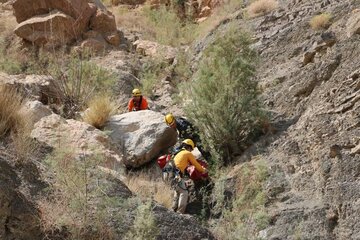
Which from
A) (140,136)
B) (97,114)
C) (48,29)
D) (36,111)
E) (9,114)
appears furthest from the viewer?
(48,29)

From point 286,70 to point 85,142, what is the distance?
4182 mm

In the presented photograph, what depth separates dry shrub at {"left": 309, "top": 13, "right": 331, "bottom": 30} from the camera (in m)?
12.2

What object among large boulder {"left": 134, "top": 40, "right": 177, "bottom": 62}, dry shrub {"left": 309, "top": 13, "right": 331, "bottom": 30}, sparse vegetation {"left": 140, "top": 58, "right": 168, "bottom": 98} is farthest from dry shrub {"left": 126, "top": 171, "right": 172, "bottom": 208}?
large boulder {"left": 134, "top": 40, "right": 177, "bottom": 62}

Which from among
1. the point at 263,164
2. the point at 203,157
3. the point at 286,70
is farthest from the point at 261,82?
the point at 263,164

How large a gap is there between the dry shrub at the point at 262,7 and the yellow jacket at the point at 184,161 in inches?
268

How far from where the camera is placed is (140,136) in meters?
10.7

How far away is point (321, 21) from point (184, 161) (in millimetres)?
4861

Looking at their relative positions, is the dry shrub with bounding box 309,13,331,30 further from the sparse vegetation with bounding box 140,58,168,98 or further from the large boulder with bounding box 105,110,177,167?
the sparse vegetation with bounding box 140,58,168,98

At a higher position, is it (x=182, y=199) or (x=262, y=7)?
(x=262, y=7)

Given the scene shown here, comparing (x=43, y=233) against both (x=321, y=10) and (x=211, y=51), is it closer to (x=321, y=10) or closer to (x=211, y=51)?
(x=211, y=51)

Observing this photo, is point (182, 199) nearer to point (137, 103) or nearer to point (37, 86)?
point (137, 103)

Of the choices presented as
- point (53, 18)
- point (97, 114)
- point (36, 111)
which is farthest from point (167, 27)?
point (36, 111)

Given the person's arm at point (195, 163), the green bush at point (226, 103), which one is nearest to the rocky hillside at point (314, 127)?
the green bush at point (226, 103)

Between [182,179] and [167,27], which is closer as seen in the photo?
[182,179]
